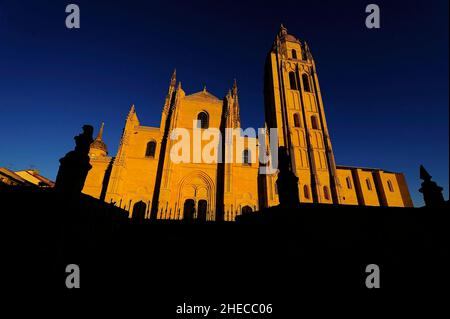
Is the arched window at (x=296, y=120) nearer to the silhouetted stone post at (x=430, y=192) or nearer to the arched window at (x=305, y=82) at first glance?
the arched window at (x=305, y=82)

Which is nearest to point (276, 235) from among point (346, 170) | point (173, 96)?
point (173, 96)

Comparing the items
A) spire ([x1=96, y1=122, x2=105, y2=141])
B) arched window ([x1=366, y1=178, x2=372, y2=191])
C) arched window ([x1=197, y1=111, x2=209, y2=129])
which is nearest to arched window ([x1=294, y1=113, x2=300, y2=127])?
arched window ([x1=197, y1=111, x2=209, y2=129])

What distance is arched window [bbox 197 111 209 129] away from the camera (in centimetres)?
2358

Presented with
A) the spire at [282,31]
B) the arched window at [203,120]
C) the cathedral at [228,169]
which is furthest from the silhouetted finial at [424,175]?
the spire at [282,31]

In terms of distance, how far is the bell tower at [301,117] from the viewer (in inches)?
836

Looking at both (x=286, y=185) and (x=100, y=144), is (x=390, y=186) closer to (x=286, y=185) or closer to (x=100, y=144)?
(x=286, y=185)

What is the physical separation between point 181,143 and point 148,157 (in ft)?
12.1

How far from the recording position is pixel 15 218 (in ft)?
14.7

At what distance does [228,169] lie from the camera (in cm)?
1920

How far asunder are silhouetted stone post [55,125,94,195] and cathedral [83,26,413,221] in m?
11.2

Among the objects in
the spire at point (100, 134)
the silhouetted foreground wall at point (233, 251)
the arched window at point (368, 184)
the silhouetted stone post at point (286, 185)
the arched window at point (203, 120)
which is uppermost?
the spire at point (100, 134)

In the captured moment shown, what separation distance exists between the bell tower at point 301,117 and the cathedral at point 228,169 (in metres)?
0.11

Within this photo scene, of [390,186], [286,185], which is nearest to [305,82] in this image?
[390,186]

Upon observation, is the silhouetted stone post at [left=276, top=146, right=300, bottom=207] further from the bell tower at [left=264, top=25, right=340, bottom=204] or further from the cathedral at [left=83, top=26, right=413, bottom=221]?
the bell tower at [left=264, top=25, right=340, bottom=204]
